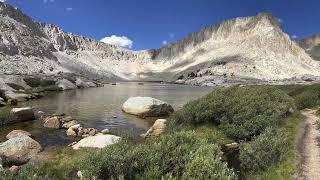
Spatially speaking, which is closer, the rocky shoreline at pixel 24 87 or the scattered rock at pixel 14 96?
the scattered rock at pixel 14 96

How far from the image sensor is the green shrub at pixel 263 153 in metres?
17.5

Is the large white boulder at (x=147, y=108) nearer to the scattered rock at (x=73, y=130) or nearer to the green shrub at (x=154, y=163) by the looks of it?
the scattered rock at (x=73, y=130)

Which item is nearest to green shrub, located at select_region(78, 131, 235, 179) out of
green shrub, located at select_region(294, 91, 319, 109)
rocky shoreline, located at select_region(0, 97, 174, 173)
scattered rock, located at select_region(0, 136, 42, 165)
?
rocky shoreline, located at select_region(0, 97, 174, 173)

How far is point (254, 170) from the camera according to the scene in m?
17.3

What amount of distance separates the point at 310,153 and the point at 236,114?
6889 millimetres

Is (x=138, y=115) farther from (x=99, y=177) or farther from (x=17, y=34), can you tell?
(x=17, y=34)

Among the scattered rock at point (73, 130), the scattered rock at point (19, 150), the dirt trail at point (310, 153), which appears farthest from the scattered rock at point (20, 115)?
the dirt trail at point (310, 153)

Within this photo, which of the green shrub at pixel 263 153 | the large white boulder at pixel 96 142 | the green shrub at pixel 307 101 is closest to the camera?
the green shrub at pixel 263 153

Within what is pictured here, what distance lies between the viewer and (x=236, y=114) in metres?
25.4

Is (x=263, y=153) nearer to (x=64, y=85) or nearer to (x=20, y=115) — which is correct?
(x=20, y=115)

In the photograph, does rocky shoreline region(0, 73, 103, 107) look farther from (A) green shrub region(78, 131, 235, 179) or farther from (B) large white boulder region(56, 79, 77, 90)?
(A) green shrub region(78, 131, 235, 179)

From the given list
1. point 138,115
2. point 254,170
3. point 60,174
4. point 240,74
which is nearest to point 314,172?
point 254,170

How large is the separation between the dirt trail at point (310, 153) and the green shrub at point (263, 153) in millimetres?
1026

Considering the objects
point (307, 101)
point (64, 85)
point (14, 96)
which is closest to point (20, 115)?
point (14, 96)
